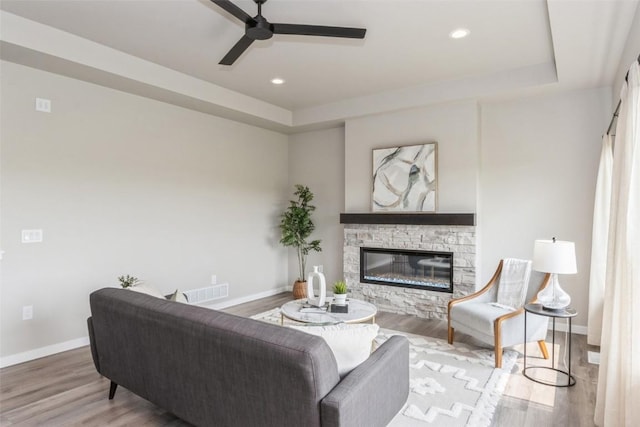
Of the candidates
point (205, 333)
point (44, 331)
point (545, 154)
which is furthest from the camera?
point (545, 154)

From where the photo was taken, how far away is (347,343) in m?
1.82

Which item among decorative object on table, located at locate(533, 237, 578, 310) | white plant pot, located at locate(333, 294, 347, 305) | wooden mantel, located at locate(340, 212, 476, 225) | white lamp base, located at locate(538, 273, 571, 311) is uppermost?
wooden mantel, located at locate(340, 212, 476, 225)

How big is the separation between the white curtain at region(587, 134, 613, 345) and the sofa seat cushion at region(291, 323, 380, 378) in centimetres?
293

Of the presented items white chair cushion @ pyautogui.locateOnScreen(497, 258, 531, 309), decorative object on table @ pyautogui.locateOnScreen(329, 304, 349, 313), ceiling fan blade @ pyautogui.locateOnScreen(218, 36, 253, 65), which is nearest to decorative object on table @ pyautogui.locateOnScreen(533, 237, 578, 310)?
white chair cushion @ pyautogui.locateOnScreen(497, 258, 531, 309)

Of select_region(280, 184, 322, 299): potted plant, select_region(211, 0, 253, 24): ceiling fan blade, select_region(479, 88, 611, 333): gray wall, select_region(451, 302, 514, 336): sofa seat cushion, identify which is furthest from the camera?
select_region(280, 184, 322, 299): potted plant

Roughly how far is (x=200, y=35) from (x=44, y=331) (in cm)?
311

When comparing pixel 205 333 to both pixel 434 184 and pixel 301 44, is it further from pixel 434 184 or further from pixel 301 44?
pixel 434 184

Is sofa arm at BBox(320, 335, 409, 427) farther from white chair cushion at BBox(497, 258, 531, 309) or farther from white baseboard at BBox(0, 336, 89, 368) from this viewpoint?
white baseboard at BBox(0, 336, 89, 368)

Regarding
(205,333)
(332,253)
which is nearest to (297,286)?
(332,253)

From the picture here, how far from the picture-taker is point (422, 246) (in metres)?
4.82

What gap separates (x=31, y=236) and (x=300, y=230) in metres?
3.35

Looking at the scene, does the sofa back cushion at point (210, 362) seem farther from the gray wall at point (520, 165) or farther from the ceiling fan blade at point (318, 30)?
the gray wall at point (520, 165)

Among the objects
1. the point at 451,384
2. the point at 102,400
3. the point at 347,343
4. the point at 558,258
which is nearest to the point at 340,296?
the point at 451,384

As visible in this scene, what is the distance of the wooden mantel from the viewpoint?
4.46 m
